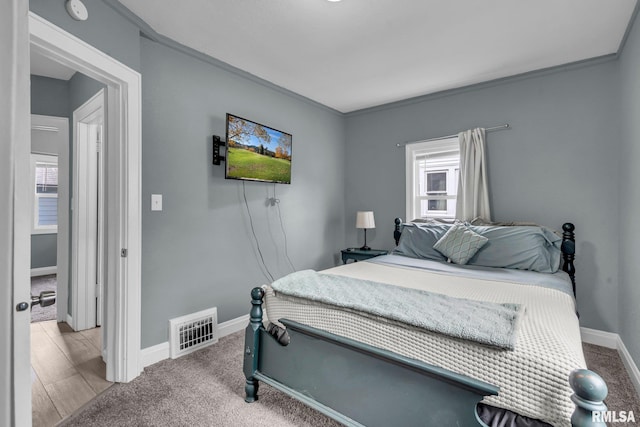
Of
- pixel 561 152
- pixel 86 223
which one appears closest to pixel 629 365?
pixel 561 152

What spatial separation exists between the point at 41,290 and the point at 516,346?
5499 mm

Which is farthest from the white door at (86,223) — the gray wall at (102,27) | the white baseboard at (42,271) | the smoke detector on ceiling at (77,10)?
the white baseboard at (42,271)

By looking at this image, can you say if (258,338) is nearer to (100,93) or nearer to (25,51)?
(25,51)

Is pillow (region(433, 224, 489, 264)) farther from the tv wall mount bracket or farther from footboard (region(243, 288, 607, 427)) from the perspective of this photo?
the tv wall mount bracket

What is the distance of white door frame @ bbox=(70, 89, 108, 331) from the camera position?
2898 mm

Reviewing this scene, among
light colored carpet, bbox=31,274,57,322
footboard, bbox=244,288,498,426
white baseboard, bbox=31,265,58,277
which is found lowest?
light colored carpet, bbox=31,274,57,322

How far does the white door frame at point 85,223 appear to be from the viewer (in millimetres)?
2898

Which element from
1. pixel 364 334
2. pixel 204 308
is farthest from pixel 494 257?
pixel 204 308

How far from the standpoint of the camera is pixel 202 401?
6.07ft

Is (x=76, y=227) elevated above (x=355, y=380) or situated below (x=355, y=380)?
above

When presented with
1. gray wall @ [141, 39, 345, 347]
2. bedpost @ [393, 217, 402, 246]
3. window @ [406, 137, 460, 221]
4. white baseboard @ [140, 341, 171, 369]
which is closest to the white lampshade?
bedpost @ [393, 217, 402, 246]

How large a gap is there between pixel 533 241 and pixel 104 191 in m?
3.39

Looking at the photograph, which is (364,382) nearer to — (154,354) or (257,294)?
(257,294)

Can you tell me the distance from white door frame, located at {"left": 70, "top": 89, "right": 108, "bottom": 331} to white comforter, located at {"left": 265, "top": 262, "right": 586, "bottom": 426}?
85.7 inches
